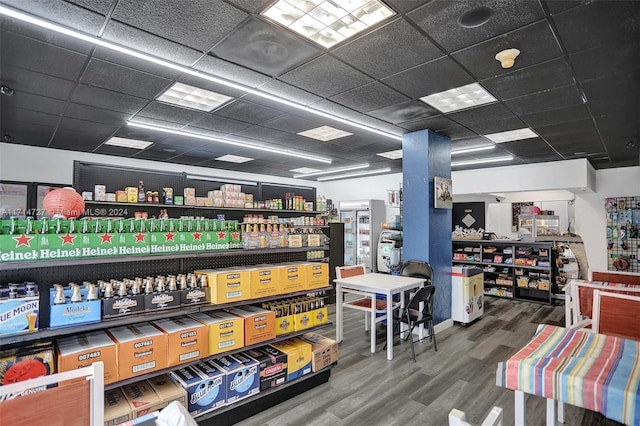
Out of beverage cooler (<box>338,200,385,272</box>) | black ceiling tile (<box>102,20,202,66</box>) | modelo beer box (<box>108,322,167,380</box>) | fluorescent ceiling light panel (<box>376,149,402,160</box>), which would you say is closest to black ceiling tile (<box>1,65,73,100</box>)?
black ceiling tile (<box>102,20,202,66</box>)

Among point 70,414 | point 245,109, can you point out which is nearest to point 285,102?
point 245,109

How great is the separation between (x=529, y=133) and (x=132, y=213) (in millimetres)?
6447

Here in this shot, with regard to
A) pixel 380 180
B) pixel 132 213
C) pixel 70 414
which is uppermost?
pixel 380 180

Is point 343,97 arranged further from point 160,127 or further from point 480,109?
point 160,127

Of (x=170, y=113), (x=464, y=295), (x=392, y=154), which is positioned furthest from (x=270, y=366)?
(x=392, y=154)

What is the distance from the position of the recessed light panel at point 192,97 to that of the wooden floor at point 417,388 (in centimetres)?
348

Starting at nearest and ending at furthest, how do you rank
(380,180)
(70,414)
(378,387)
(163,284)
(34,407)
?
(34,407), (70,414), (163,284), (378,387), (380,180)

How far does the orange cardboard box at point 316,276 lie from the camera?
3.56 m

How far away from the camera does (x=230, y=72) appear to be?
3.43 m

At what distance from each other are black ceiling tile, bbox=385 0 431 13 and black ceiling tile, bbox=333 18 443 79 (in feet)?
0.42

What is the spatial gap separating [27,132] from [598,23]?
7544mm

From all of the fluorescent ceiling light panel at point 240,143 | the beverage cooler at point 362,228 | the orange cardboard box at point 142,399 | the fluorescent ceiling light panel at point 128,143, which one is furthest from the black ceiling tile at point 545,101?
the beverage cooler at point 362,228

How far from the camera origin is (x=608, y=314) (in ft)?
9.41

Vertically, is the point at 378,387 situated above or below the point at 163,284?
below
